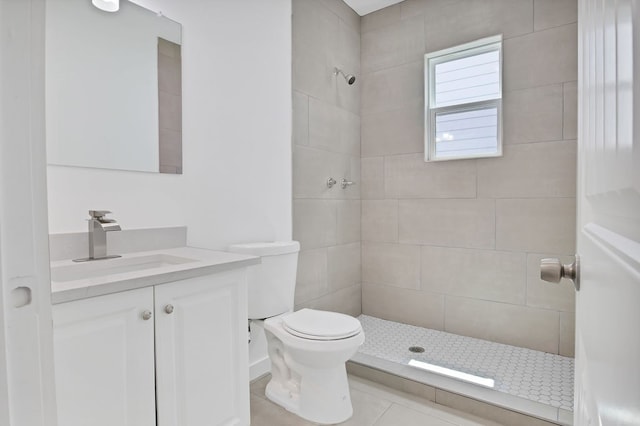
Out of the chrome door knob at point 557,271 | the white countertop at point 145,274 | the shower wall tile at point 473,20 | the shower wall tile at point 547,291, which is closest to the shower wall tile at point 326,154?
the shower wall tile at point 473,20

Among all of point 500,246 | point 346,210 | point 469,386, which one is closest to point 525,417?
point 469,386

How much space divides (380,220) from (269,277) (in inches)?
56.5

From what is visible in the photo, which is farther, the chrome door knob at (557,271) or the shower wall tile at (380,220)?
the shower wall tile at (380,220)

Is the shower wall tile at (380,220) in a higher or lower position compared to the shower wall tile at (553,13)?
lower

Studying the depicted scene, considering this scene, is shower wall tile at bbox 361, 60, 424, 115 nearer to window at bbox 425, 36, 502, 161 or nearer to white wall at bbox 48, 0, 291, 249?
window at bbox 425, 36, 502, 161

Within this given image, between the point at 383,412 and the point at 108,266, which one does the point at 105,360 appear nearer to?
the point at 108,266

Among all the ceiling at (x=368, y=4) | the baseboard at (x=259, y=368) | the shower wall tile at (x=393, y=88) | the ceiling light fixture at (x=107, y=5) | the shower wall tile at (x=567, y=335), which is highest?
the ceiling at (x=368, y=4)

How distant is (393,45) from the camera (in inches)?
117

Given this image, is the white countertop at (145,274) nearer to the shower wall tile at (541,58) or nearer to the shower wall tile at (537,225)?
the shower wall tile at (537,225)

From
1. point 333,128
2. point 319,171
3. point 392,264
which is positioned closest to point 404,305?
point 392,264

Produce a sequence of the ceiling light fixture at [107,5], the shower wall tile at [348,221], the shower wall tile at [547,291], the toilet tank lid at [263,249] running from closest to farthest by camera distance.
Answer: the ceiling light fixture at [107,5], the toilet tank lid at [263,249], the shower wall tile at [547,291], the shower wall tile at [348,221]

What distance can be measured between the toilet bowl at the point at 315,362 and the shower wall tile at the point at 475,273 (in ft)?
4.01

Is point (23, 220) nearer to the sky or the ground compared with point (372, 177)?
nearer to the ground

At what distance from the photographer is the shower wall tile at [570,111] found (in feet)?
7.43
